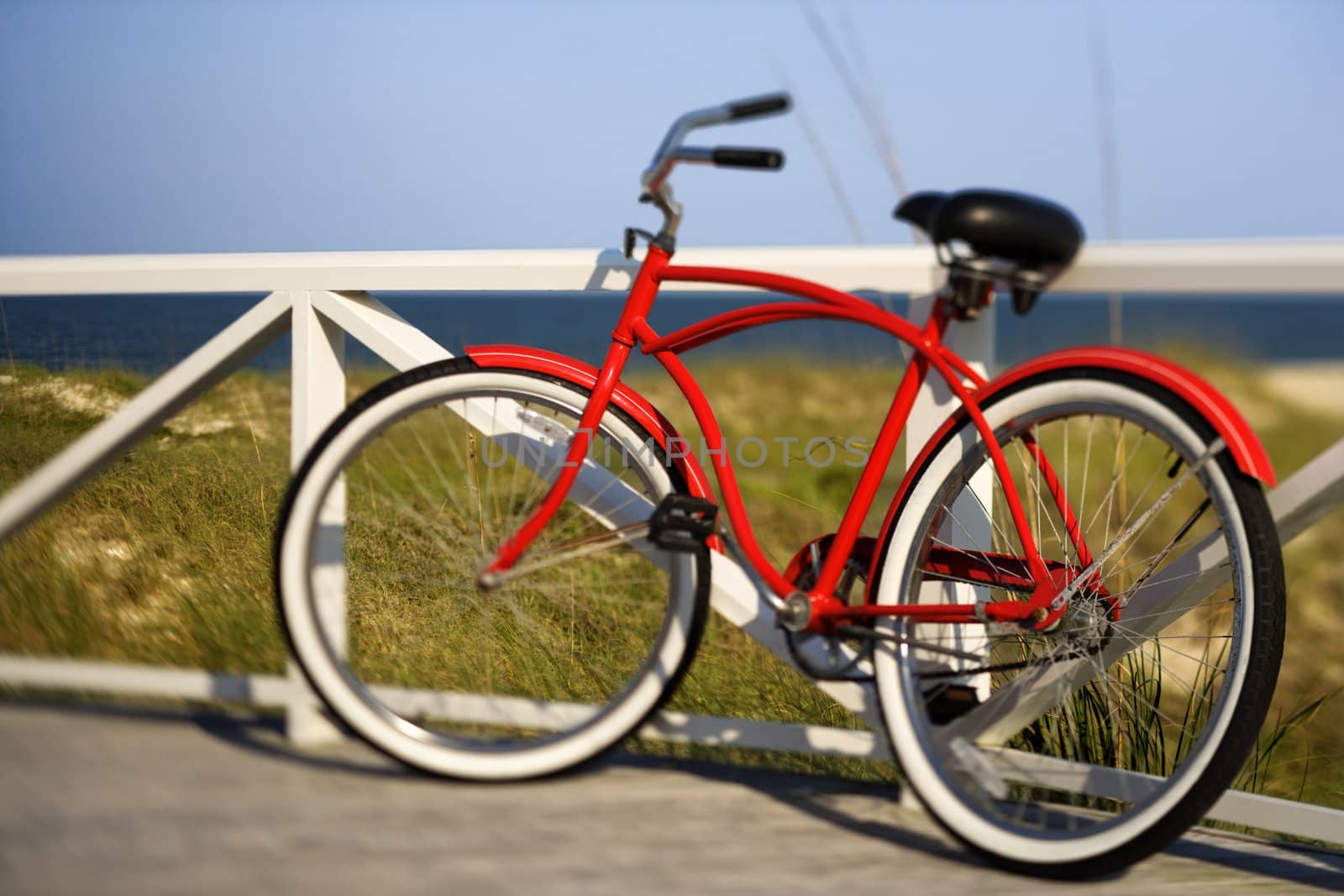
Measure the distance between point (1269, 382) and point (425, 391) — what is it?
23029 millimetres

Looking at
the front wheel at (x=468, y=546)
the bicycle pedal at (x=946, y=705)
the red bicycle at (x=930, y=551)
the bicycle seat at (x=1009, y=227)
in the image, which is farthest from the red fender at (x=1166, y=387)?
the front wheel at (x=468, y=546)

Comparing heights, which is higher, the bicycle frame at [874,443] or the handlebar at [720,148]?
the handlebar at [720,148]

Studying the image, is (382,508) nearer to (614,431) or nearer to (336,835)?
(614,431)

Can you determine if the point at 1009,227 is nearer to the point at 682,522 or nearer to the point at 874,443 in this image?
the point at 874,443

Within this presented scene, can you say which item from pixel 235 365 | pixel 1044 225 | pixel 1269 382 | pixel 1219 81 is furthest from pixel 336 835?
pixel 1269 382

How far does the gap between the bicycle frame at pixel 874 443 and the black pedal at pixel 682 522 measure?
0.06 m

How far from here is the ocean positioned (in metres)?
2.80

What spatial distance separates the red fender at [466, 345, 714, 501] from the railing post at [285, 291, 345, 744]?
36 cm

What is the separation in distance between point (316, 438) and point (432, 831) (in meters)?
0.78

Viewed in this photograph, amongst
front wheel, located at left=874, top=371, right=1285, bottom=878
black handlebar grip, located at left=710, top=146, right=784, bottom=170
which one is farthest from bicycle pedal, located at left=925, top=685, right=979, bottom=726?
black handlebar grip, located at left=710, top=146, right=784, bottom=170

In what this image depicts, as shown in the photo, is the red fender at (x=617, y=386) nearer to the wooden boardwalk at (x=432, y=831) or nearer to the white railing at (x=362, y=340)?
the white railing at (x=362, y=340)

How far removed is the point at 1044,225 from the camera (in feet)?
5.29

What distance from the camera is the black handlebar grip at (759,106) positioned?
1648mm

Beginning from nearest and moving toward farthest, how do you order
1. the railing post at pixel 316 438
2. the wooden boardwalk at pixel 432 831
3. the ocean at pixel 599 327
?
the wooden boardwalk at pixel 432 831 < the railing post at pixel 316 438 < the ocean at pixel 599 327
